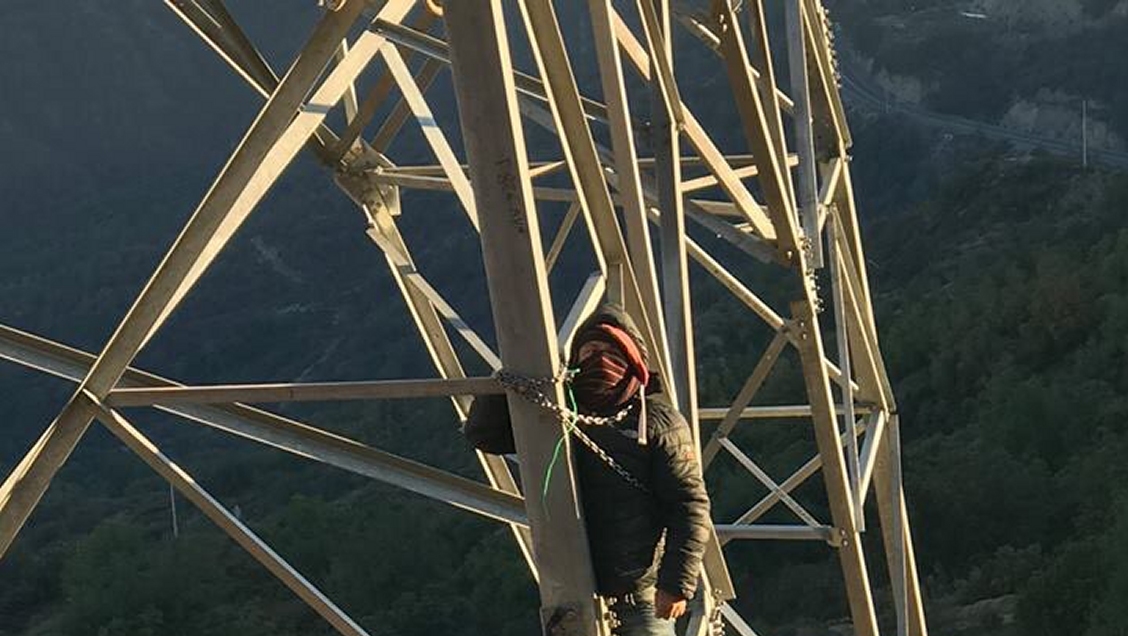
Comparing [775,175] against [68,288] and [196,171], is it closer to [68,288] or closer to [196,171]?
[68,288]

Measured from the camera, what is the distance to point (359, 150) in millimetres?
9789

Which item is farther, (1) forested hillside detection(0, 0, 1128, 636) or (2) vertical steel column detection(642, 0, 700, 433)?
(1) forested hillside detection(0, 0, 1128, 636)

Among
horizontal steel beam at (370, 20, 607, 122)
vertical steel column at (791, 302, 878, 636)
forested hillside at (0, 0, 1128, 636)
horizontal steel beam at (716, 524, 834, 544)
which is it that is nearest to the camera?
horizontal steel beam at (370, 20, 607, 122)

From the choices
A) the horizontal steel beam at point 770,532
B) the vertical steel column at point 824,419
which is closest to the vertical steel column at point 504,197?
the vertical steel column at point 824,419

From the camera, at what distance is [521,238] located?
4.86m

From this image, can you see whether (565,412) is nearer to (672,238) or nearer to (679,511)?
(679,511)

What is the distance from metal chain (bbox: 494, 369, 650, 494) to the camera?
496 centimetres

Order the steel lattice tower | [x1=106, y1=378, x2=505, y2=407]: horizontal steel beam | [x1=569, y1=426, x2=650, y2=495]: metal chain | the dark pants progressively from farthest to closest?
the dark pants, [x1=569, y1=426, x2=650, y2=495]: metal chain, [x1=106, y1=378, x2=505, y2=407]: horizontal steel beam, the steel lattice tower

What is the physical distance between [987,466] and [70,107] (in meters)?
79.0

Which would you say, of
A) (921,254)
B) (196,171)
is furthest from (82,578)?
(196,171)

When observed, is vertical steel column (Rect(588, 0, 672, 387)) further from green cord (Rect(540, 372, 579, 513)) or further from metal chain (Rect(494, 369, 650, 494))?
green cord (Rect(540, 372, 579, 513))

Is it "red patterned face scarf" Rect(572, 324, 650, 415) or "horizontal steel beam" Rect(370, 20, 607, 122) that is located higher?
"horizontal steel beam" Rect(370, 20, 607, 122)

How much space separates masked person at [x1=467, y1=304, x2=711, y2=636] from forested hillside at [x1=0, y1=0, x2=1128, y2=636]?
629 inches

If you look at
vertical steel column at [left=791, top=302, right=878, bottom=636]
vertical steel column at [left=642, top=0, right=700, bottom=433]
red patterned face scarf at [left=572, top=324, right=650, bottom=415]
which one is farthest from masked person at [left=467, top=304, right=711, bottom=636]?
vertical steel column at [left=791, top=302, right=878, bottom=636]
